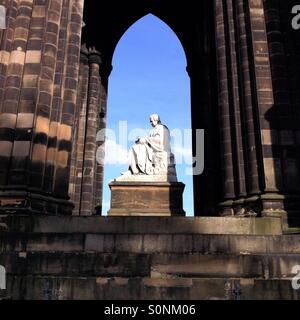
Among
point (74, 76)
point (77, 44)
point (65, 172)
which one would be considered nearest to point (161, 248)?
point (65, 172)

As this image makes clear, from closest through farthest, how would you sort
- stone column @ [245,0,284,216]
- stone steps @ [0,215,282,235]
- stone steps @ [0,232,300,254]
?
stone steps @ [0,232,300,254], stone steps @ [0,215,282,235], stone column @ [245,0,284,216]

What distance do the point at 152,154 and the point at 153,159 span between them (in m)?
0.18

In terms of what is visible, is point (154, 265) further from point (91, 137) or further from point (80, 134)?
point (80, 134)

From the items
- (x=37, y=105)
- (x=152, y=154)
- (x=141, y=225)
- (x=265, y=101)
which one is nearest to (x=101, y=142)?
(x=152, y=154)

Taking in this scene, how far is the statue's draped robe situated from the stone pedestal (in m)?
0.56

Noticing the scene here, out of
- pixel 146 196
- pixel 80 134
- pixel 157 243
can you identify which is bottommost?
pixel 157 243

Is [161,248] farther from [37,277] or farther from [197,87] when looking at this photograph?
[197,87]

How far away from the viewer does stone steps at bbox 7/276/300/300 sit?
6.77m

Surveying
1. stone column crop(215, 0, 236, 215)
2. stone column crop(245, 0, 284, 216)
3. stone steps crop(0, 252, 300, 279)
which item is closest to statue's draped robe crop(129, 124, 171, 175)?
stone column crop(215, 0, 236, 215)

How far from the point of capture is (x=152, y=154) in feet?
43.0

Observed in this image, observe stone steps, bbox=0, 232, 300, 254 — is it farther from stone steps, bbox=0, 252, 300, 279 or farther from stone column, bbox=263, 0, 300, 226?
stone column, bbox=263, 0, 300, 226

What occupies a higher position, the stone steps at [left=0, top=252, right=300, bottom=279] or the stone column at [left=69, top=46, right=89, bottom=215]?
the stone column at [left=69, top=46, right=89, bottom=215]

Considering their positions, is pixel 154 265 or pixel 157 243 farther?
pixel 157 243

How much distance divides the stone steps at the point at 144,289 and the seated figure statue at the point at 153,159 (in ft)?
19.2
